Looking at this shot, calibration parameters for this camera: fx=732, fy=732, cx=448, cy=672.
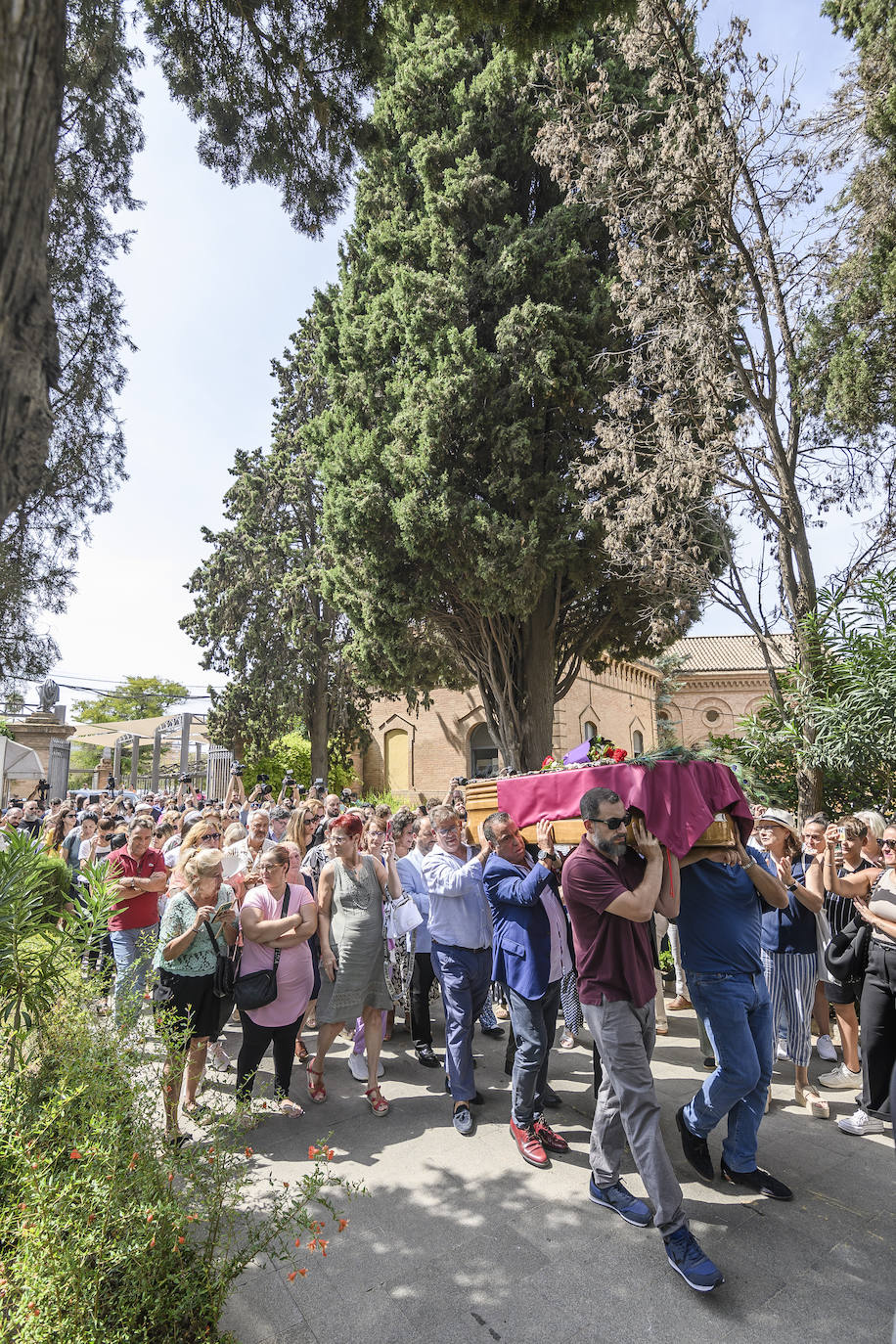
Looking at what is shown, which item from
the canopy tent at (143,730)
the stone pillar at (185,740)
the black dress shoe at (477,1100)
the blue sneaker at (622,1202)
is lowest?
the black dress shoe at (477,1100)

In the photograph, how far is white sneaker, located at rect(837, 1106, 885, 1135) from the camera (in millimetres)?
4652

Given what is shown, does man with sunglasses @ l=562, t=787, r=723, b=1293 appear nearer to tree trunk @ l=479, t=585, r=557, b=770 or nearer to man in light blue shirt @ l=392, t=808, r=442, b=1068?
man in light blue shirt @ l=392, t=808, r=442, b=1068

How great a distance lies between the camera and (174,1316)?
2.31 m

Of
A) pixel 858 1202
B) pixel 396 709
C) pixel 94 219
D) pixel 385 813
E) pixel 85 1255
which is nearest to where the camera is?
pixel 85 1255

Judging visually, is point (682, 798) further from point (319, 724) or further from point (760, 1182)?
point (319, 724)

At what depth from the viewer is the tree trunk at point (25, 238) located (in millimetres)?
2064

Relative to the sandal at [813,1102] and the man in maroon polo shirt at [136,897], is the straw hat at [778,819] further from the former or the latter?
the man in maroon polo shirt at [136,897]

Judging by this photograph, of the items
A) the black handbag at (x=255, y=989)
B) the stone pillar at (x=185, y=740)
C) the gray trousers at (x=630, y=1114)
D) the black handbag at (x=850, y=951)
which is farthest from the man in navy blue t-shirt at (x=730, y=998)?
the stone pillar at (x=185, y=740)

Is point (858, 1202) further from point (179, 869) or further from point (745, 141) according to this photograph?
point (745, 141)

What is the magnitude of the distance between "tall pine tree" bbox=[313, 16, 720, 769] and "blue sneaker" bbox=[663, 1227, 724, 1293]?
1000 centimetres

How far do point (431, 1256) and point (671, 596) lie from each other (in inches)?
462

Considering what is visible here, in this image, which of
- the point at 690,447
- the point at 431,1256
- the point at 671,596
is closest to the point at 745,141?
the point at 690,447

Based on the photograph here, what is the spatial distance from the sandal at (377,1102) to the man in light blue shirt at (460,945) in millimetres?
492

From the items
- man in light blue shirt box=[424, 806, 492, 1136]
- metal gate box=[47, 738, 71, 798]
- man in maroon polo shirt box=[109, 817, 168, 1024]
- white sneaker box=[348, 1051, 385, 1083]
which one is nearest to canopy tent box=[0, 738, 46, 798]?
metal gate box=[47, 738, 71, 798]
